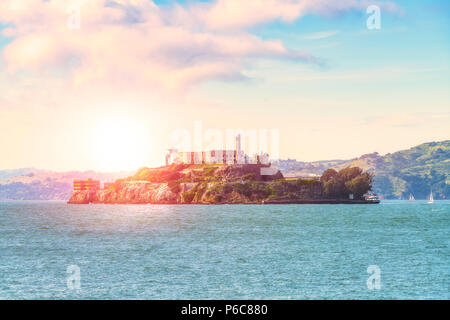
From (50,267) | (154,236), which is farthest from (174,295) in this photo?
(154,236)

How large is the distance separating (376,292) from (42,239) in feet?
264

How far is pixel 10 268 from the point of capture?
65.8m

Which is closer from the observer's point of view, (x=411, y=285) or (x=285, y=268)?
(x=411, y=285)

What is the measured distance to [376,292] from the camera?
4922cm
